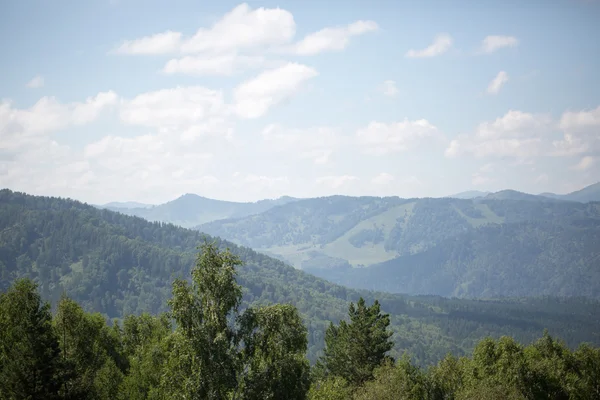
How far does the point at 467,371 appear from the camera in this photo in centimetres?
6222

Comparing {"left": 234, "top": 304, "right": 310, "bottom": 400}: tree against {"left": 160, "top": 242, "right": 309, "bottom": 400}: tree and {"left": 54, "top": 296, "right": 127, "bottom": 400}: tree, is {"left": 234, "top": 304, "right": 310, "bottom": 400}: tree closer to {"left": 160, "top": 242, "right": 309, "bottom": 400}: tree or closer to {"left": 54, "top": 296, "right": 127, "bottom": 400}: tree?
{"left": 160, "top": 242, "right": 309, "bottom": 400}: tree

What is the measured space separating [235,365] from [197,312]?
3.99 metres

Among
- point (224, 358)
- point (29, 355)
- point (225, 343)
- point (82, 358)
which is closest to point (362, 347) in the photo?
point (82, 358)

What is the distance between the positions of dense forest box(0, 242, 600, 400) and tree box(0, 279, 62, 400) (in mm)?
81

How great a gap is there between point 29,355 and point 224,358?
20690 millimetres

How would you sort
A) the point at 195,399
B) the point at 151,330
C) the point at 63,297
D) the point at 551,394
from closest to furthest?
1. the point at 195,399
2. the point at 63,297
3. the point at 551,394
4. the point at 151,330

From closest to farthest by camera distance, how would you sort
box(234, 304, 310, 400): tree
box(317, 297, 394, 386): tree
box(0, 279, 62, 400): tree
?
box(234, 304, 310, 400): tree, box(0, 279, 62, 400): tree, box(317, 297, 394, 386): tree

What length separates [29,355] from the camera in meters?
40.6

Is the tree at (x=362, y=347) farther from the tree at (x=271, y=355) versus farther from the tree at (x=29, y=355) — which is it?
the tree at (x=29, y=355)

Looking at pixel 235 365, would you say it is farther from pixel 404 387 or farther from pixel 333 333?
pixel 333 333

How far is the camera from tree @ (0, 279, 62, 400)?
3988 cm

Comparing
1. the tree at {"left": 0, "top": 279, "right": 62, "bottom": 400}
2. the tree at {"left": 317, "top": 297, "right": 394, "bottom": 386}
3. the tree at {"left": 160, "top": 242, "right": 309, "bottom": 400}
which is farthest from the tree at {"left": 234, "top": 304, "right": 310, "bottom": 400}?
the tree at {"left": 317, "top": 297, "right": 394, "bottom": 386}

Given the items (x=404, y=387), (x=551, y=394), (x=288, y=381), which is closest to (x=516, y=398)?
(x=404, y=387)

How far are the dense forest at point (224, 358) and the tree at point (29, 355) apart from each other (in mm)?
81
